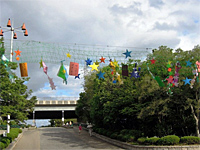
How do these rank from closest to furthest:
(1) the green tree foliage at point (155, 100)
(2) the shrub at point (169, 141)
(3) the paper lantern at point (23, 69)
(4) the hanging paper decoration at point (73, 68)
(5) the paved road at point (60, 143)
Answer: (3) the paper lantern at point (23, 69) < (4) the hanging paper decoration at point (73, 68) < (2) the shrub at point (169, 141) < (1) the green tree foliage at point (155, 100) < (5) the paved road at point (60, 143)

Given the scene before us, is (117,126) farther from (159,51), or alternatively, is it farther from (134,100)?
(159,51)

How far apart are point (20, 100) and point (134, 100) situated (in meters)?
9.67

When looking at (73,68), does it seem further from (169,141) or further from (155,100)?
(169,141)

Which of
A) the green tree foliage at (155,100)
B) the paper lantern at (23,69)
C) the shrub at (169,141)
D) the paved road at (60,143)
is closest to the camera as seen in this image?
the paper lantern at (23,69)

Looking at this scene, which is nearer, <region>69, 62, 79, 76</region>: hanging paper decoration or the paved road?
<region>69, 62, 79, 76</region>: hanging paper decoration

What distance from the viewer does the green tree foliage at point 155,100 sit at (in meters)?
17.0

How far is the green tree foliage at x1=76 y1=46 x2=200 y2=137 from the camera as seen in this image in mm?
16969

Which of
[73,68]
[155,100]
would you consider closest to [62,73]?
[73,68]

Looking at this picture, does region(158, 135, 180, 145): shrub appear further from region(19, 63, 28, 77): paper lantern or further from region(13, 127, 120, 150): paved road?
region(19, 63, 28, 77): paper lantern

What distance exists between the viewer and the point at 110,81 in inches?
896

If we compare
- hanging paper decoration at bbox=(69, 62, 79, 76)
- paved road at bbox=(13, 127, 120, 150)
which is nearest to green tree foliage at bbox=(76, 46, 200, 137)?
paved road at bbox=(13, 127, 120, 150)

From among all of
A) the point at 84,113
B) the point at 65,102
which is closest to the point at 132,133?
the point at 84,113

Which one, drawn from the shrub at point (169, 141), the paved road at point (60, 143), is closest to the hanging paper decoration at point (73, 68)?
the paved road at point (60, 143)

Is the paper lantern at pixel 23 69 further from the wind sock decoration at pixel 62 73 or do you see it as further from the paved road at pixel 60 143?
the paved road at pixel 60 143
